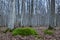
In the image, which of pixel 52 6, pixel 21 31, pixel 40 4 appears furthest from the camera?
pixel 40 4

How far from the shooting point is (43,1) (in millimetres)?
44969

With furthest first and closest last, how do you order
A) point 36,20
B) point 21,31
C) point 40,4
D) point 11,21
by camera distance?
point 40,4 < point 36,20 < point 11,21 < point 21,31

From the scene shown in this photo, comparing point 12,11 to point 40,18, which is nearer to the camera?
point 12,11

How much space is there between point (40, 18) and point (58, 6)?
17.2ft

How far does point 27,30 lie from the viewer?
36.0 feet

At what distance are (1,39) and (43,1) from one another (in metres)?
36.6

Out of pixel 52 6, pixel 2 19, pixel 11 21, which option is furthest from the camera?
pixel 2 19

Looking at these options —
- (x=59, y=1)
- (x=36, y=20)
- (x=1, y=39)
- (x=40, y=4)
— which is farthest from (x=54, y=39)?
(x=40, y=4)

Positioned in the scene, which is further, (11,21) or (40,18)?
(40,18)

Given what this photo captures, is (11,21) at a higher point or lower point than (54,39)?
higher

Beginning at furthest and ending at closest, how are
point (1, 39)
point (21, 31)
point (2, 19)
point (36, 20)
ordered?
point (36, 20)
point (2, 19)
point (21, 31)
point (1, 39)

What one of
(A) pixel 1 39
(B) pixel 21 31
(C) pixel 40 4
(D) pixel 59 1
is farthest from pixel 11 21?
(C) pixel 40 4

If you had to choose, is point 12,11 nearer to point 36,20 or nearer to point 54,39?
point 54,39

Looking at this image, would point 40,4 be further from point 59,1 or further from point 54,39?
point 54,39
